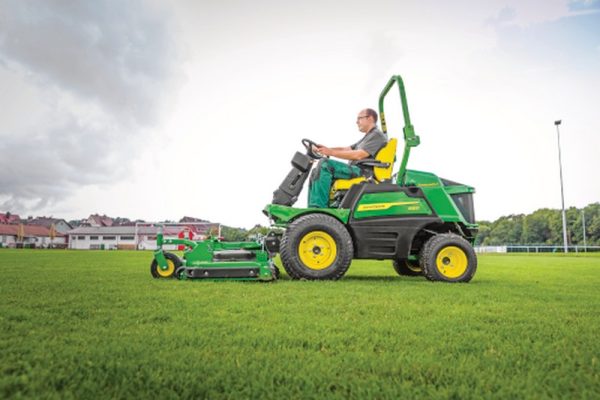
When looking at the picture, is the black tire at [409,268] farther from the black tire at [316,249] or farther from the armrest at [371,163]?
the black tire at [316,249]

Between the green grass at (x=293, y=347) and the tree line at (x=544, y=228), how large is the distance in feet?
285

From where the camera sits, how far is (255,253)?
5922 mm

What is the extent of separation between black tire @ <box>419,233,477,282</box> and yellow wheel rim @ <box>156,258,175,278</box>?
3786 mm

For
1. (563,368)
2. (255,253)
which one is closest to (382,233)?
(255,253)

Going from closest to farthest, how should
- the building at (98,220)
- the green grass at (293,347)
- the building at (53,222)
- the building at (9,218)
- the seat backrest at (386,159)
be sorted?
the green grass at (293,347) < the seat backrest at (386,159) < the building at (9,218) < the building at (98,220) < the building at (53,222)

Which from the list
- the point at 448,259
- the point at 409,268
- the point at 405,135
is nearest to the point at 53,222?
the point at 409,268

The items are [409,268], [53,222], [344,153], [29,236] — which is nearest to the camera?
[344,153]

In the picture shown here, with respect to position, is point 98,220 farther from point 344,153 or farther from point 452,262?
point 452,262

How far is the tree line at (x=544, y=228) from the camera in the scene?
3548 inches

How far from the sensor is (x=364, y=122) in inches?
268

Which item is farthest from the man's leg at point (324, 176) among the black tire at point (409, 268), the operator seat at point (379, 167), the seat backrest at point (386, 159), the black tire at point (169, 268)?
the black tire at point (409, 268)

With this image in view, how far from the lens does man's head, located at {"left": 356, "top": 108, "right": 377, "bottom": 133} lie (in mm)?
6793

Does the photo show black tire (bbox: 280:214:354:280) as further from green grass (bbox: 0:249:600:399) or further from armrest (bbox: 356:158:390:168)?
green grass (bbox: 0:249:600:399)

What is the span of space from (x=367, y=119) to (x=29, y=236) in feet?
328
